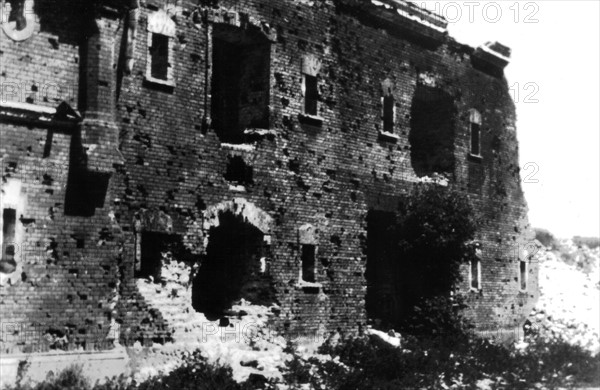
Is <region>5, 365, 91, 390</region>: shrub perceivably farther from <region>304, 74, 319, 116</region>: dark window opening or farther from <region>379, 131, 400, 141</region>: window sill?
<region>379, 131, 400, 141</region>: window sill

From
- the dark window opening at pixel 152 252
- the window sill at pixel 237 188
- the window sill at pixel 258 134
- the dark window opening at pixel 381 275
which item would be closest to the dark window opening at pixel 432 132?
the dark window opening at pixel 381 275

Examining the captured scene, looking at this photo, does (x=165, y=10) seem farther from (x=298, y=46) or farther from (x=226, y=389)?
(x=226, y=389)

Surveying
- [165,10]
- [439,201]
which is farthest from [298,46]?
[439,201]

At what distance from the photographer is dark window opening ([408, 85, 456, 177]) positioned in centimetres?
2345

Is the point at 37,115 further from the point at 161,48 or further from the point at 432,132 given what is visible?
the point at 432,132

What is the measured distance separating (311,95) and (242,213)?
3799 millimetres

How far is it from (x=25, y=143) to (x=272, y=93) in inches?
249

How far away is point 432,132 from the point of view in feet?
78.2

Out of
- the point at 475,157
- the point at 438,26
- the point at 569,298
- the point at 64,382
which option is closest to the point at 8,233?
the point at 64,382

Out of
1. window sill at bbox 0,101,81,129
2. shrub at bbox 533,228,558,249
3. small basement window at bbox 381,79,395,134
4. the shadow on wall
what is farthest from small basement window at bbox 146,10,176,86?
shrub at bbox 533,228,558,249

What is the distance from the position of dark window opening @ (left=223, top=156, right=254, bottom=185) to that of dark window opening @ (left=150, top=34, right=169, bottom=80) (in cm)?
236

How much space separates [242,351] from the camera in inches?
629

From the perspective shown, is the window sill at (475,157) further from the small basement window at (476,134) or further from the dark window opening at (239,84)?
the dark window opening at (239,84)

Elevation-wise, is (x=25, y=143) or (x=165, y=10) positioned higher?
(x=165, y=10)
